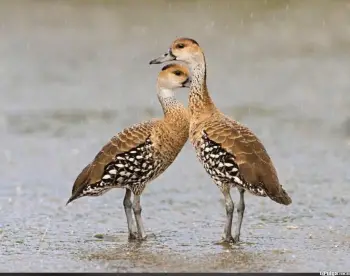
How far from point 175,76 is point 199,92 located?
0.34 metres

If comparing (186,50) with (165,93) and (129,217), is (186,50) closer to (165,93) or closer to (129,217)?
(165,93)

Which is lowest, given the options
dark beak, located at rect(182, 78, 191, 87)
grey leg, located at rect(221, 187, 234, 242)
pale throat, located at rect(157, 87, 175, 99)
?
grey leg, located at rect(221, 187, 234, 242)

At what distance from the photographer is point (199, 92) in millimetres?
9156

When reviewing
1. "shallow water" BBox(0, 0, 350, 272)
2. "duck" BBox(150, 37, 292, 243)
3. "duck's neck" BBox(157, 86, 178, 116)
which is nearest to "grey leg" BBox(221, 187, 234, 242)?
"duck" BBox(150, 37, 292, 243)

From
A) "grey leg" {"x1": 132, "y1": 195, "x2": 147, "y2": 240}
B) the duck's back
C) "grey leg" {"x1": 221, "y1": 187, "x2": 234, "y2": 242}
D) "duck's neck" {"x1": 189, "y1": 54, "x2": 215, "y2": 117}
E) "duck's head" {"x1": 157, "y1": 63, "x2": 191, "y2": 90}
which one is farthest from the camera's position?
"duck's head" {"x1": 157, "y1": 63, "x2": 191, "y2": 90}

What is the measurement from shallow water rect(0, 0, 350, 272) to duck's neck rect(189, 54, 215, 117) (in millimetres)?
946

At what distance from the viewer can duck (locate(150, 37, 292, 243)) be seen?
808cm

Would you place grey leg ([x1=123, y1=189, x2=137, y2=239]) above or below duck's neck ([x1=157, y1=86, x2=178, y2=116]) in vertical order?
below

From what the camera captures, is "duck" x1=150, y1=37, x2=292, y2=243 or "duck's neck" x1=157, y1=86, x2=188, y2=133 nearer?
"duck" x1=150, y1=37, x2=292, y2=243

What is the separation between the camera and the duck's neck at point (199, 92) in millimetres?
9102

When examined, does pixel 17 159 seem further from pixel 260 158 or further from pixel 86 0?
pixel 86 0

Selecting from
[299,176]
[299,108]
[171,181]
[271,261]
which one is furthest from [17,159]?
[271,261]

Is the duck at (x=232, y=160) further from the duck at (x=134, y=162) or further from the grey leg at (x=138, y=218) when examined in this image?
the grey leg at (x=138, y=218)

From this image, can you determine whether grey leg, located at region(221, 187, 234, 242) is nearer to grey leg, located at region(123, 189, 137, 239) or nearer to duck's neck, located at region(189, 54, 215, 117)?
grey leg, located at region(123, 189, 137, 239)
